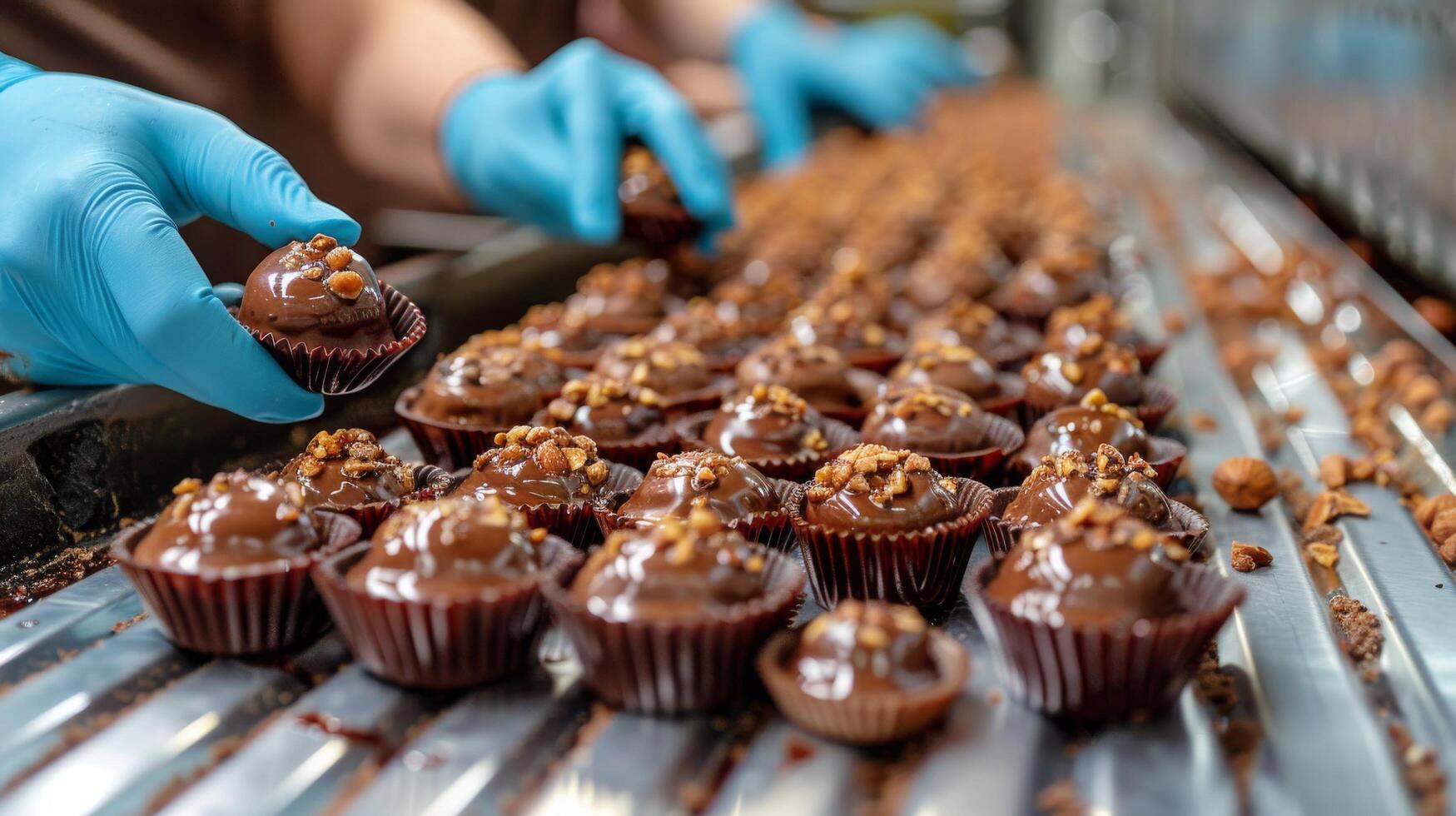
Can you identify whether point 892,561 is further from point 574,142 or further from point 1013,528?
point 574,142

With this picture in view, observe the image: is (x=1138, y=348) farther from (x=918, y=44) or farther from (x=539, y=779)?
(x=918, y=44)

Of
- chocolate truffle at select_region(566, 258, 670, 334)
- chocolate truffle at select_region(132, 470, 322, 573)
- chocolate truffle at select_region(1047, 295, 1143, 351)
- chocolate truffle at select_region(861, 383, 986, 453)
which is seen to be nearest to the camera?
chocolate truffle at select_region(132, 470, 322, 573)

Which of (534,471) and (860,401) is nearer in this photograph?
(534,471)

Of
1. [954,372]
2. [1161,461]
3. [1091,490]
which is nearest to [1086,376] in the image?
[954,372]

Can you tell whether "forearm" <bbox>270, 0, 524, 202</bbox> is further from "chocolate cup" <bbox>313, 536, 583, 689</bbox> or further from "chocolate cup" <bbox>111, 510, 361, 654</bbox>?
"chocolate cup" <bbox>313, 536, 583, 689</bbox>

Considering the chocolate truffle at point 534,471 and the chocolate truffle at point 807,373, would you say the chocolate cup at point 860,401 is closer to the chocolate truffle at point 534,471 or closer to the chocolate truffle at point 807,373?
the chocolate truffle at point 807,373

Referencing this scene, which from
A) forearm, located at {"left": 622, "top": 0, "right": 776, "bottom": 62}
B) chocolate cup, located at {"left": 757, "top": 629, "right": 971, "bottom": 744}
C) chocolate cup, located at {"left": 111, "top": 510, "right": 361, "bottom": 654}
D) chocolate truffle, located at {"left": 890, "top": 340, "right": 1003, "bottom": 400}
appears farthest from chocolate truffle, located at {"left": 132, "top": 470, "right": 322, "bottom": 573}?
forearm, located at {"left": 622, "top": 0, "right": 776, "bottom": 62}

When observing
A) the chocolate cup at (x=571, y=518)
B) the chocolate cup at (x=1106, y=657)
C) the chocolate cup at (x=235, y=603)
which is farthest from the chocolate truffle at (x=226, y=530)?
the chocolate cup at (x=1106, y=657)

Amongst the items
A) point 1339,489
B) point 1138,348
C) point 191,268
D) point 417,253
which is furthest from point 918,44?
point 191,268
